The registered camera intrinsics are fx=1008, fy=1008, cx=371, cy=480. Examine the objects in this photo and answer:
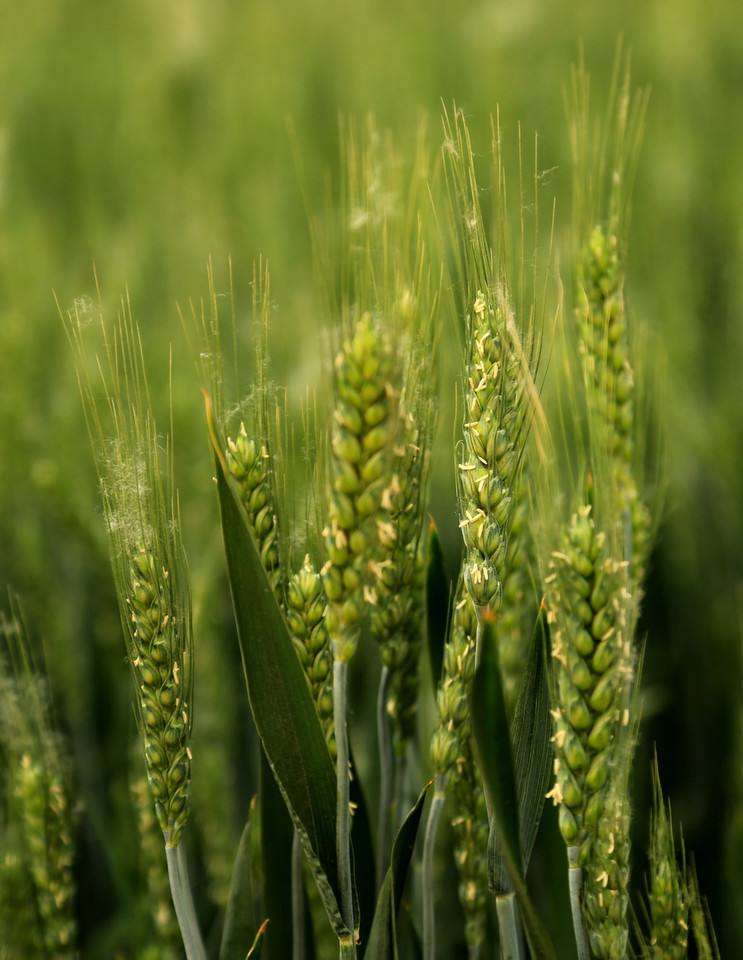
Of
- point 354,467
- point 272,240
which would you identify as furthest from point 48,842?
point 272,240

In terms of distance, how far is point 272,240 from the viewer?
1705 millimetres

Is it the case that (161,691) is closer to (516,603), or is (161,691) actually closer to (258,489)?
(258,489)

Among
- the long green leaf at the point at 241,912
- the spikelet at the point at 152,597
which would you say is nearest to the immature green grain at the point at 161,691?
the spikelet at the point at 152,597

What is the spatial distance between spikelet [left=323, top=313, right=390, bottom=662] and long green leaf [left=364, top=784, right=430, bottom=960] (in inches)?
3.9

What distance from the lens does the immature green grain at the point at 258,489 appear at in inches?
21.2

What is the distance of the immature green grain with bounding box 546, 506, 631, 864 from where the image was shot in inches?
19.4

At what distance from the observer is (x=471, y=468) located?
508mm

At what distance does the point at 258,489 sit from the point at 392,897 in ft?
0.73

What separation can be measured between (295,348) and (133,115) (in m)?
1.01

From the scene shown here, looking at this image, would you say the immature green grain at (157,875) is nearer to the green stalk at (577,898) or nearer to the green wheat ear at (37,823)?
the green wheat ear at (37,823)

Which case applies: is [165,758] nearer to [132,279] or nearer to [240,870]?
[240,870]

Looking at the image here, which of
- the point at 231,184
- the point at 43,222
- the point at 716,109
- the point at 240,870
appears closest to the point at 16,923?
the point at 240,870

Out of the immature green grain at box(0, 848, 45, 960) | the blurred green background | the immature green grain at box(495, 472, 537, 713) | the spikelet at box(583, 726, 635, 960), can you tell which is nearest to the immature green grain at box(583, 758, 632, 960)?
the spikelet at box(583, 726, 635, 960)

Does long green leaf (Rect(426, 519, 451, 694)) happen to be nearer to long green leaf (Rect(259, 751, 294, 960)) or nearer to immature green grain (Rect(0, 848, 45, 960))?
long green leaf (Rect(259, 751, 294, 960))
